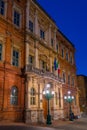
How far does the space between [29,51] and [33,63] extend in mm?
1918

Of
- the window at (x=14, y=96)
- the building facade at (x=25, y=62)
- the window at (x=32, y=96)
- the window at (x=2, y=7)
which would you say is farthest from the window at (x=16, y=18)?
the window at (x=32, y=96)

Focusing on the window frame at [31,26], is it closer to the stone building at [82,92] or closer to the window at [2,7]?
the window at [2,7]

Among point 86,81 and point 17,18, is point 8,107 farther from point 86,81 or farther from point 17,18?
point 86,81

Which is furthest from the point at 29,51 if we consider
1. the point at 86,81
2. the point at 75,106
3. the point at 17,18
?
the point at 86,81

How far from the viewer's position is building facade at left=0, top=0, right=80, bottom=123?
2266 cm

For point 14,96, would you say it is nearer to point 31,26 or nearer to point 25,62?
point 25,62

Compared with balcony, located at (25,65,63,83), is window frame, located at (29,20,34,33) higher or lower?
higher

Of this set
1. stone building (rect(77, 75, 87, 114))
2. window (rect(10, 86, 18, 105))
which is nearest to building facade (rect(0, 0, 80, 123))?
window (rect(10, 86, 18, 105))

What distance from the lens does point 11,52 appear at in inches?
939

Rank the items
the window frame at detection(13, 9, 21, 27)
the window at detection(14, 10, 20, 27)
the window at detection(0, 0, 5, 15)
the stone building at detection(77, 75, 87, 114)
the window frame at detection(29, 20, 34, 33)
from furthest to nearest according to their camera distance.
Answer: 1. the stone building at detection(77, 75, 87, 114)
2. the window frame at detection(29, 20, 34, 33)
3. the window at detection(14, 10, 20, 27)
4. the window frame at detection(13, 9, 21, 27)
5. the window at detection(0, 0, 5, 15)

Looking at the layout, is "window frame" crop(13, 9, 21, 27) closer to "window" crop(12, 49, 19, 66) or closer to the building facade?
the building facade

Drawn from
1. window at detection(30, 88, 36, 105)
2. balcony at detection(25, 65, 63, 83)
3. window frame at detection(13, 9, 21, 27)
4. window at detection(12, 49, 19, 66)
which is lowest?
window at detection(30, 88, 36, 105)

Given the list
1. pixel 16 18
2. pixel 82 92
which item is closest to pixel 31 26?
pixel 16 18

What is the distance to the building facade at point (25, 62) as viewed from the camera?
74.3 feet
